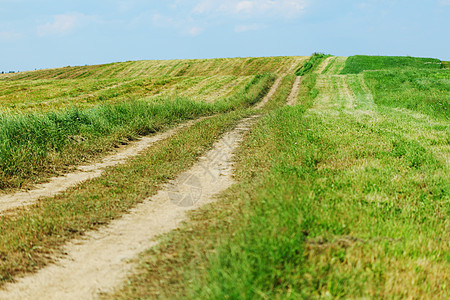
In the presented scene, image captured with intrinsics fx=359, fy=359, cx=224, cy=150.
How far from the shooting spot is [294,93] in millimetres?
30094

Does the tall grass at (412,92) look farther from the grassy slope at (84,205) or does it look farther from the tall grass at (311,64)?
the grassy slope at (84,205)

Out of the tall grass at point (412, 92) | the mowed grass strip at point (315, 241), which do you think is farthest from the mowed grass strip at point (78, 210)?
the tall grass at point (412, 92)

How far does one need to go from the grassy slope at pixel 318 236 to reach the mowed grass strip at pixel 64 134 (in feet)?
15.8

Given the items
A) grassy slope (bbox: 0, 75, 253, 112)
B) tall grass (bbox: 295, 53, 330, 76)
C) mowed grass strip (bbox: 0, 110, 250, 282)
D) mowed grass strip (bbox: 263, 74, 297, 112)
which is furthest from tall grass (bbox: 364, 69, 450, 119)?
mowed grass strip (bbox: 0, 110, 250, 282)

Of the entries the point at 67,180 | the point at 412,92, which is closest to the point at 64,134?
the point at 67,180

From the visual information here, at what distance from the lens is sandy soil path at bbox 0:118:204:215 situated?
22.4 feet

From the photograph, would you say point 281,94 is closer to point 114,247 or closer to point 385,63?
point 385,63

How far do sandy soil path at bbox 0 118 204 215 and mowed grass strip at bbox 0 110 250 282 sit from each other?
0.40 metres

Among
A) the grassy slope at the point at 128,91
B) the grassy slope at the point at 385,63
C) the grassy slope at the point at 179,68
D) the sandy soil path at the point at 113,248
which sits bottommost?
the sandy soil path at the point at 113,248

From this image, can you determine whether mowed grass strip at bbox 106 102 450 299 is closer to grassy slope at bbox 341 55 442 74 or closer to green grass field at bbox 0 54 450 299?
green grass field at bbox 0 54 450 299

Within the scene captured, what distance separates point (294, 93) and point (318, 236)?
1077 inches

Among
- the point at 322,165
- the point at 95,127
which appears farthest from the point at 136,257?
the point at 95,127

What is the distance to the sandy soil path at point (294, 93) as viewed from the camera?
25305 millimetres

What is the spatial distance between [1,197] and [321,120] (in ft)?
34.1
